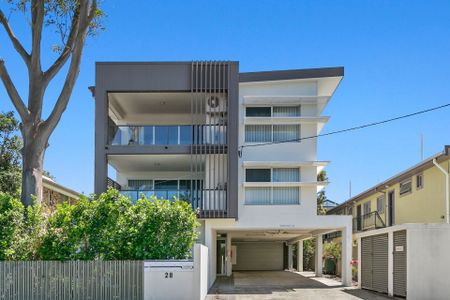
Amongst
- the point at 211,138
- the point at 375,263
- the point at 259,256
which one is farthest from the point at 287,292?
the point at 259,256

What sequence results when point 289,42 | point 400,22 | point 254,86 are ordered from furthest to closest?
point 254,86 → point 289,42 → point 400,22

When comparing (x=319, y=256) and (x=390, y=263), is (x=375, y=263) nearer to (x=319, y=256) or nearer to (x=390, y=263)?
(x=390, y=263)

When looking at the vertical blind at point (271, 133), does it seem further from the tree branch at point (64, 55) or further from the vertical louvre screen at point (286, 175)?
the tree branch at point (64, 55)

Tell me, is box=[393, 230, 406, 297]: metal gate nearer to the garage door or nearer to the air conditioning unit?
the air conditioning unit

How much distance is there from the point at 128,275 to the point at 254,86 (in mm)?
12645

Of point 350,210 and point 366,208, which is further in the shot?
point 350,210

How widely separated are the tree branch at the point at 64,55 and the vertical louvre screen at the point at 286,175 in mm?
11449

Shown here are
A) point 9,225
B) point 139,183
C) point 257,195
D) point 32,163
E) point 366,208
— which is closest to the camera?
point 9,225

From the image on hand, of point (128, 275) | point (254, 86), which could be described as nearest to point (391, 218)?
point (254, 86)

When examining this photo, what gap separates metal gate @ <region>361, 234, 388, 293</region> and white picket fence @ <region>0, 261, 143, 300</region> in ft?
30.7

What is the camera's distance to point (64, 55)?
63.2 ft

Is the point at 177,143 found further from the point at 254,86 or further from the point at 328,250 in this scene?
the point at 328,250

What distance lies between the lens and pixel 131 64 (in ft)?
80.9

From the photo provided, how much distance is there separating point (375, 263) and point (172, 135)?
1041 cm
